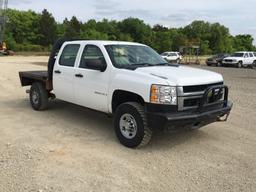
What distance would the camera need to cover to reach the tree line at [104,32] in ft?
236

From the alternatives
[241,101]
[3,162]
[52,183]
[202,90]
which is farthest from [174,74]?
[241,101]

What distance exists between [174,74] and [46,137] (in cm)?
263

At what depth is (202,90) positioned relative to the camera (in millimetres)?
5504

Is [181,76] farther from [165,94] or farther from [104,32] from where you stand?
[104,32]

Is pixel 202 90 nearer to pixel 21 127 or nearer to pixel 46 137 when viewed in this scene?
pixel 46 137

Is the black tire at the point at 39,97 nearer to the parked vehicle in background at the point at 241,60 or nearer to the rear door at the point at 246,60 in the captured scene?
the parked vehicle in background at the point at 241,60

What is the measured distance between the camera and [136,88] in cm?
538

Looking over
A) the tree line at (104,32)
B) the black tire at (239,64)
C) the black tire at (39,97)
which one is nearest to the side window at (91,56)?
the black tire at (39,97)

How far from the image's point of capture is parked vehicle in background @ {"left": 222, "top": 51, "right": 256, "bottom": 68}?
34.0 m

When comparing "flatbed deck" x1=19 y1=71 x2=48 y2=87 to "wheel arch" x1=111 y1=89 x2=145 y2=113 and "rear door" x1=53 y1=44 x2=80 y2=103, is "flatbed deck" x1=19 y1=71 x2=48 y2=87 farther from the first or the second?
"wheel arch" x1=111 y1=89 x2=145 y2=113

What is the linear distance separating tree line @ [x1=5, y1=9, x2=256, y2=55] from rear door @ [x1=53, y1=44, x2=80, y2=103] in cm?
5218

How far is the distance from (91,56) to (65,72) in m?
0.81

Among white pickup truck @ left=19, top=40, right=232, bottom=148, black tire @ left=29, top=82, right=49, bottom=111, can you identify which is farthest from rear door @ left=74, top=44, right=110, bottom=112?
black tire @ left=29, top=82, right=49, bottom=111

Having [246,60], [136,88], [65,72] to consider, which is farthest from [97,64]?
[246,60]
